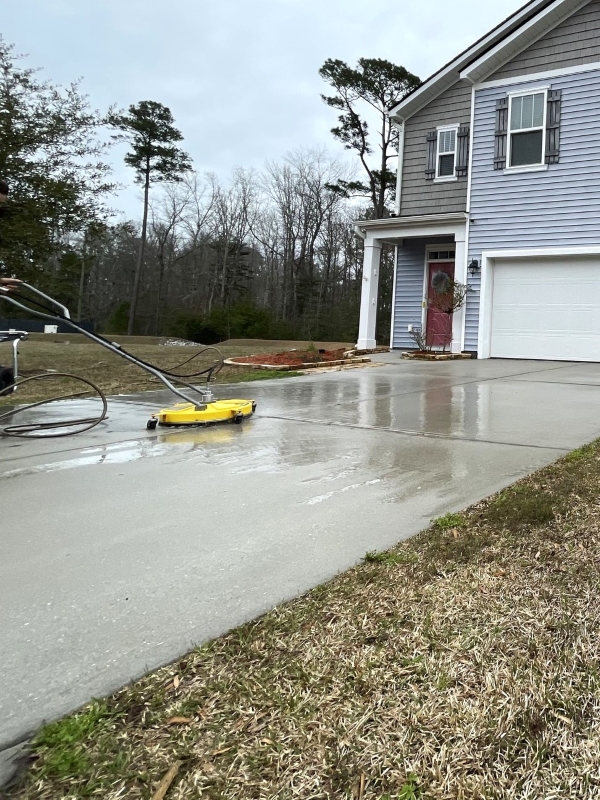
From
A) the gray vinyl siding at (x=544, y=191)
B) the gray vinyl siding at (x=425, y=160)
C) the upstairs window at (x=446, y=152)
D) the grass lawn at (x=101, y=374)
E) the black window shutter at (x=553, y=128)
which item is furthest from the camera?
the upstairs window at (x=446, y=152)

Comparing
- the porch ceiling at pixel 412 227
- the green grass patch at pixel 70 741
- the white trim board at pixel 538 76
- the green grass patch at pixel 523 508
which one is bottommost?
the green grass patch at pixel 70 741

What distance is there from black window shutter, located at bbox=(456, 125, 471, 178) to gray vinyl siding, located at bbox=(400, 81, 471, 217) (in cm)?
16

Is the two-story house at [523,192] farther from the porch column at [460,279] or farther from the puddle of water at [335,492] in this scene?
the puddle of water at [335,492]

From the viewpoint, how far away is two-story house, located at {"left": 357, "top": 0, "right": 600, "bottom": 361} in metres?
11.5

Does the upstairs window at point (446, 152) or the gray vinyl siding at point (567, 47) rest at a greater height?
the gray vinyl siding at point (567, 47)

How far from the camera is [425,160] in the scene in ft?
46.8

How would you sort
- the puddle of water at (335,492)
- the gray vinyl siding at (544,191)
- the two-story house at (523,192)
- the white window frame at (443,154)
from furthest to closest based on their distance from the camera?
the white window frame at (443,154)
the two-story house at (523,192)
the gray vinyl siding at (544,191)
the puddle of water at (335,492)

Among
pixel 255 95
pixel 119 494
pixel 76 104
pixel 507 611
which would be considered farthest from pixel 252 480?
pixel 255 95

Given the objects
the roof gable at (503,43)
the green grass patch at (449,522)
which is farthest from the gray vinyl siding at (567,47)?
Result: the green grass patch at (449,522)

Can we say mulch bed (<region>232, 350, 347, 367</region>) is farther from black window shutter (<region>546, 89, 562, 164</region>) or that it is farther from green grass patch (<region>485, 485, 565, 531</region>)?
green grass patch (<region>485, 485, 565, 531</region>)

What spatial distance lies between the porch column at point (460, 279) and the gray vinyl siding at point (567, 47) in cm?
345

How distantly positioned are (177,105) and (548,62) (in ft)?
86.1

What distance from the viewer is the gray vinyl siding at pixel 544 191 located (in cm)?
1141

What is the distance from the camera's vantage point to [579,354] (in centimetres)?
1177
